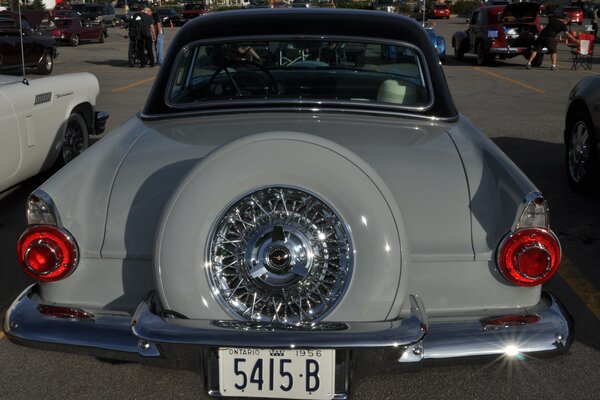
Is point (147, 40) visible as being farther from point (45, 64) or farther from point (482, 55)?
point (482, 55)

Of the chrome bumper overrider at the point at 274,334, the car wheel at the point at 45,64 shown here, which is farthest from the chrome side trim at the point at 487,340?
the car wheel at the point at 45,64

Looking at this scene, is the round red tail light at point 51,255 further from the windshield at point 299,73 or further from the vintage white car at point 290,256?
the windshield at point 299,73

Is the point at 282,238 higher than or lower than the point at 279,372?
higher

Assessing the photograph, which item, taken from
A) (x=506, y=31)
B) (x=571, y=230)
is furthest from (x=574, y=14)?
(x=571, y=230)

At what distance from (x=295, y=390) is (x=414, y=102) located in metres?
1.92

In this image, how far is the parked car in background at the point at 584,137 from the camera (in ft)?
22.0

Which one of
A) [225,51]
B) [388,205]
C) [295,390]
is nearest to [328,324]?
[295,390]

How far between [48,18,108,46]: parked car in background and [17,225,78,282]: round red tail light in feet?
94.5

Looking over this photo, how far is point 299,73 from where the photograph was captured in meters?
4.72

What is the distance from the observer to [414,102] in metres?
4.16

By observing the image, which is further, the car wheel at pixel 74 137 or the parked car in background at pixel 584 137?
the car wheel at pixel 74 137

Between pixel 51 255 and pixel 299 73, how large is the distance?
2115mm

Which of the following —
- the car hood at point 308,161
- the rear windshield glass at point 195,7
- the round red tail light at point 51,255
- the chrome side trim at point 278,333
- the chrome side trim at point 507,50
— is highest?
the car hood at point 308,161

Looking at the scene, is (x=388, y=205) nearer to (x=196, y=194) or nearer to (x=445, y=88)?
(x=196, y=194)
